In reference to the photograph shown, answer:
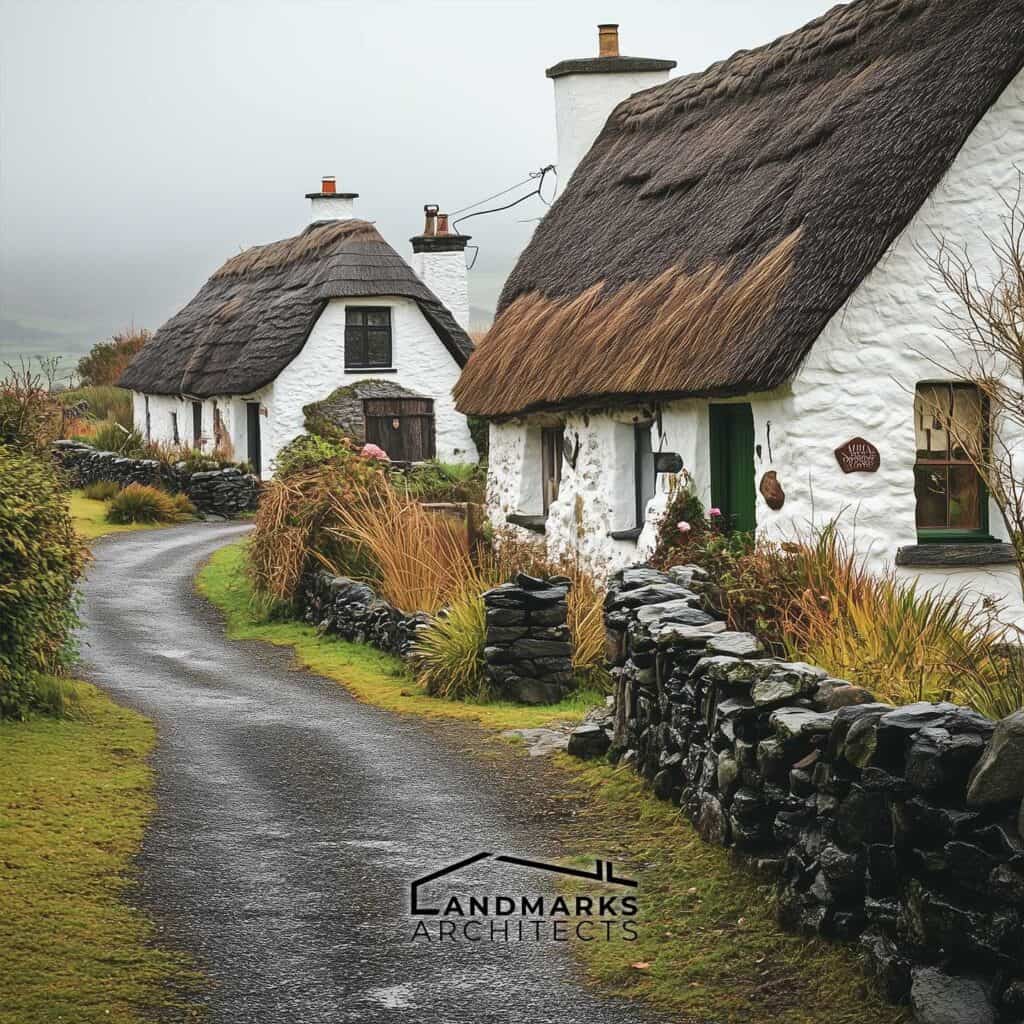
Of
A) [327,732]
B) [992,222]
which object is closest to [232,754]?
[327,732]

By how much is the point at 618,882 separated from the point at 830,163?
284 inches

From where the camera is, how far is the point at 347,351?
31406 millimetres

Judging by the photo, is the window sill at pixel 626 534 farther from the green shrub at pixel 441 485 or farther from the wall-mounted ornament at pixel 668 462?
the green shrub at pixel 441 485

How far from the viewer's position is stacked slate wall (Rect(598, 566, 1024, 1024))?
471 cm

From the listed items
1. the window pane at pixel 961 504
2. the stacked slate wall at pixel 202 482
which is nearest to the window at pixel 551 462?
the window pane at pixel 961 504

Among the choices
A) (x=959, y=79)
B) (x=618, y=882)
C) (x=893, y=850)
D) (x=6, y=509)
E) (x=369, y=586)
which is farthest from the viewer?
(x=369, y=586)

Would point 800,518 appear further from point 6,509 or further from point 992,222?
point 6,509

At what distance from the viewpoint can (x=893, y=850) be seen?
Answer: 5.21 meters

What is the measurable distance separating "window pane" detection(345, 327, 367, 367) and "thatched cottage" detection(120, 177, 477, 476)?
0.07 feet

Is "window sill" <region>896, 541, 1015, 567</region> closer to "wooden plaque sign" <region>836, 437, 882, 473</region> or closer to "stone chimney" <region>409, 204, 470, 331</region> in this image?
"wooden plaque sign" <region>836, 437, 882, 473</region>

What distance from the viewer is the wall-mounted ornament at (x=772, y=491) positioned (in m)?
11.8

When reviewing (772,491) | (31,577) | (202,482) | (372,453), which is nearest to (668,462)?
(772,491)

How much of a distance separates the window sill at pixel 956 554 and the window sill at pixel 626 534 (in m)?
2.91

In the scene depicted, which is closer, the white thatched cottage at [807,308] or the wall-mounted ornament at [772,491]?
the white thatched cottage at [807,308]
